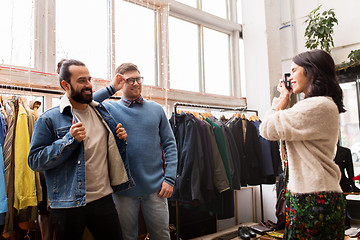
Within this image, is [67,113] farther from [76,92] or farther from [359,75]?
[359,75]

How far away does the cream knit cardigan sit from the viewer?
135 centimetres

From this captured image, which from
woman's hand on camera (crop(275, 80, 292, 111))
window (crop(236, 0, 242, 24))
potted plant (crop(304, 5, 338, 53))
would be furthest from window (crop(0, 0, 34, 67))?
potted plant (crop(304, 5, 338, 53))

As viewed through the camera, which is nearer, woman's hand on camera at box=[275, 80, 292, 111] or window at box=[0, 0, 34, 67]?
woman's hand on camera at box=[275, 80, 292, 111]

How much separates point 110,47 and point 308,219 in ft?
9.24

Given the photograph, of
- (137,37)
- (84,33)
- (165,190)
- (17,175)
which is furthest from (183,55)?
(17,175)

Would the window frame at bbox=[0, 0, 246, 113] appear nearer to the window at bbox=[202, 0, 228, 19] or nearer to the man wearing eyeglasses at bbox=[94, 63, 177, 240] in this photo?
the window at bbox=[202, 0, 228, 19]

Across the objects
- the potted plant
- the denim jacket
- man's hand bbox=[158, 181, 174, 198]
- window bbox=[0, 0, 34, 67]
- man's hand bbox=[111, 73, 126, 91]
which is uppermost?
the potted plant

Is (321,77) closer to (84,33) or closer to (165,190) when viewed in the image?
(165,190)

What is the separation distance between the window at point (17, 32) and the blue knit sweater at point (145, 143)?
1346 millimetres

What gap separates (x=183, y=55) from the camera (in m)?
4.31

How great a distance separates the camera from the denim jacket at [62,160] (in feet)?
4.75

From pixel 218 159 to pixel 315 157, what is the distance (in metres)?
1.69

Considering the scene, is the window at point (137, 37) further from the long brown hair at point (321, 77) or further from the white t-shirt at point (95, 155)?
the long brown hair at point (321, 77)

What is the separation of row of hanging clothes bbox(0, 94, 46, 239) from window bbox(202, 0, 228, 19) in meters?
3.43
